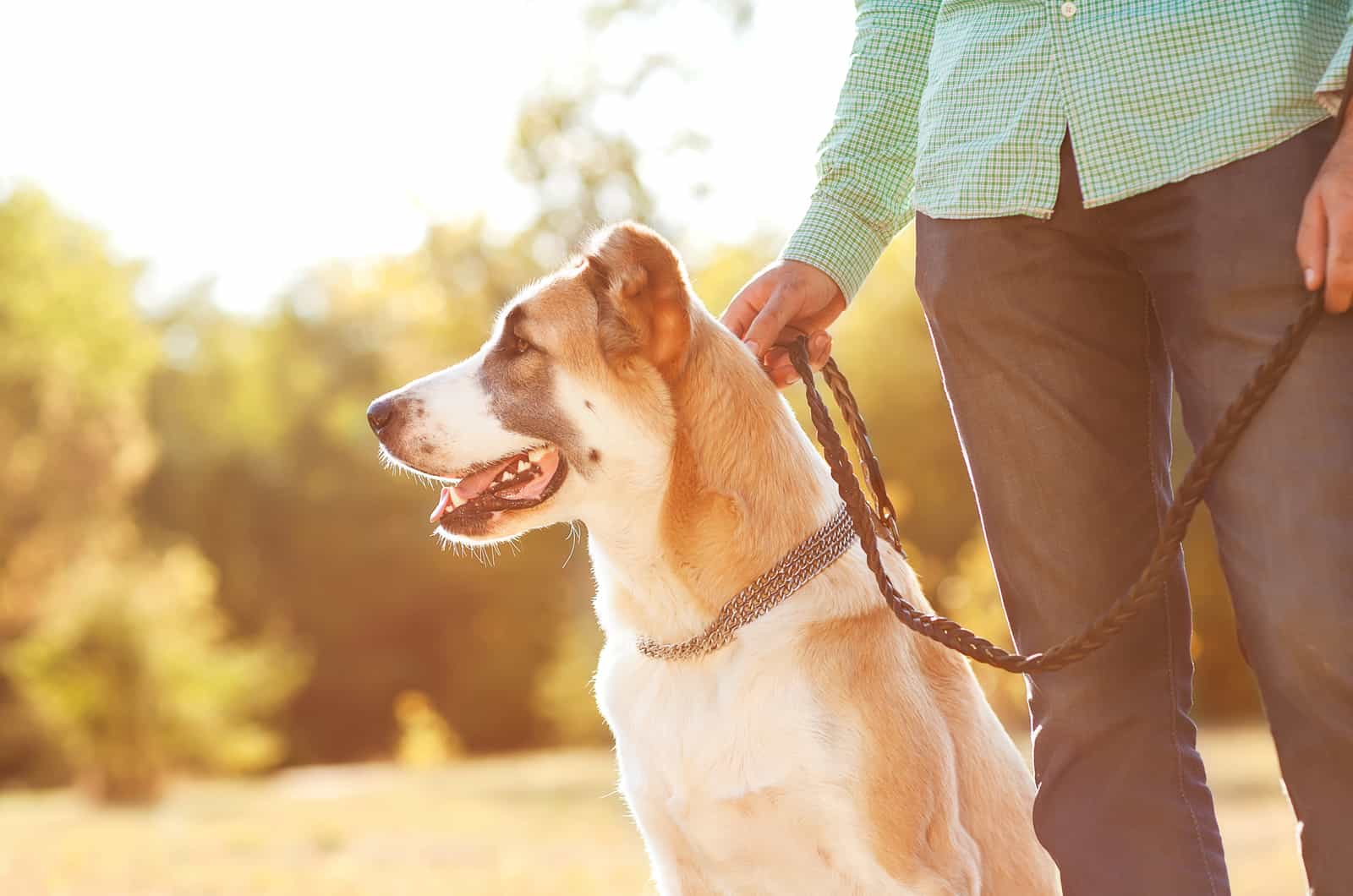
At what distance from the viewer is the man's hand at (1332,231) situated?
1.75 meters

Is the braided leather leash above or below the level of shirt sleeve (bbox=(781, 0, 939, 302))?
below

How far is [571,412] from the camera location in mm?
2932

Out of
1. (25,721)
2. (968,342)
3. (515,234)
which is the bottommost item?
(25,721)

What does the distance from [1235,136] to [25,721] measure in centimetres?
2294

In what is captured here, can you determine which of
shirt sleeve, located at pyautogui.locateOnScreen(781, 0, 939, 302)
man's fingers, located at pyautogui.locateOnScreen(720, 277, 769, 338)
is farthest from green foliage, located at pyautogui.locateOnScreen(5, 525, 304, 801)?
shirt sleeve, located at pyautogui.locateOnScreen(781, 0, 939, 302)

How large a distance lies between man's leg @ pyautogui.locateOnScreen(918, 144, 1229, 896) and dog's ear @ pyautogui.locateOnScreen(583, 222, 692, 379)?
693mm

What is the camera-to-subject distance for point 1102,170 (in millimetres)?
2051

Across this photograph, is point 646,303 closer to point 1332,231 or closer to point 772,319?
point 772,319

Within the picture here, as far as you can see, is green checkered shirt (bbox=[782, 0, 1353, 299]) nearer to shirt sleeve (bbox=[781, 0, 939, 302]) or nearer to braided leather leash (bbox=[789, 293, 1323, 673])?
shirt sleeve (bbox=[781, 0, 939, 302])

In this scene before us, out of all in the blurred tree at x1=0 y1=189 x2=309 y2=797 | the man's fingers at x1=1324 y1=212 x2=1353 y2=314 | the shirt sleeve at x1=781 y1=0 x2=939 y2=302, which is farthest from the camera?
the blurred tree at x1=0 y1=189 x2=309 y2=797

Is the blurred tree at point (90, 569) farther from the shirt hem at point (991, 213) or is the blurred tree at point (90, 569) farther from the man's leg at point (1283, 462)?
the man's leg at point (1283, 462)

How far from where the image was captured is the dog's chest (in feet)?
8.07

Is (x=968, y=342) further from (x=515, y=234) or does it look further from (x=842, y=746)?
(x=515, y=234)

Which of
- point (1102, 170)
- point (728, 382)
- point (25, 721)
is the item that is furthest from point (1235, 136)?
point (25, 721)
